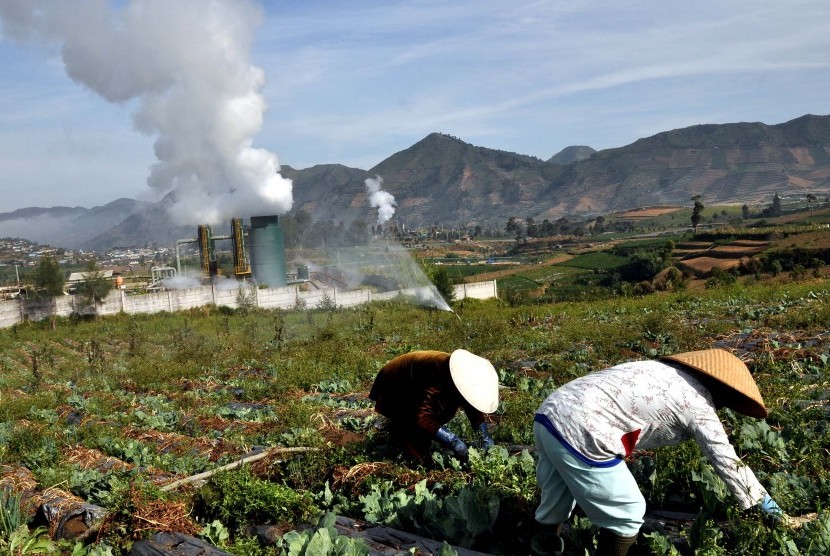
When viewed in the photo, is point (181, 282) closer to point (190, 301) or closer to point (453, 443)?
point (190, 301)

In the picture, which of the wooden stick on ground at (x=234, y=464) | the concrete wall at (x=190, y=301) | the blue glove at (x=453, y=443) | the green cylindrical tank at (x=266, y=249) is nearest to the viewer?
the wooden stick on ground at (x=234, y=464)

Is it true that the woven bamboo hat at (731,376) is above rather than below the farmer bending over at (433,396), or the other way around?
above

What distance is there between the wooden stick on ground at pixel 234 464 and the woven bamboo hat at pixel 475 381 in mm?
1743

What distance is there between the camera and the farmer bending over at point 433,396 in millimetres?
5309

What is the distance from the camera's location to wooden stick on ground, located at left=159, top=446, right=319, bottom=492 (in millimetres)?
5543

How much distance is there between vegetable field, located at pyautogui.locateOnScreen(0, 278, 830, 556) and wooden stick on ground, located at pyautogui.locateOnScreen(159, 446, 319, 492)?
0.02 m

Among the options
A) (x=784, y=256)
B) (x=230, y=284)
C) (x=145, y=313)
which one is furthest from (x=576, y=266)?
(x=145, y=313)

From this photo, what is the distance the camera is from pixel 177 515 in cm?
492

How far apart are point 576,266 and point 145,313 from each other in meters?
57.7

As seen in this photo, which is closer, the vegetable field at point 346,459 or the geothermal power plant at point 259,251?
the vegetable field at point 346,459

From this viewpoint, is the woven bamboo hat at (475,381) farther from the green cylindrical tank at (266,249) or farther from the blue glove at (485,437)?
the green cylindrical tank at (266,249)

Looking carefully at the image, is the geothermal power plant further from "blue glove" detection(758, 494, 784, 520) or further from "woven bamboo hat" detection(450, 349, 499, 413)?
"blue glove" detection(758, 494, 784, 520)

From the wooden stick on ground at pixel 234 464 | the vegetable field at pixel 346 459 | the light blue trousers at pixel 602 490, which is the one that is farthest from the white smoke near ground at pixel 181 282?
the light blue trousers at pixel 602 490

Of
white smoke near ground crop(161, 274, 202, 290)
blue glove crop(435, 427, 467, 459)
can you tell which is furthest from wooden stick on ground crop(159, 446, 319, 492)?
white smoke near ground crop(161, 274, 202, 290)
